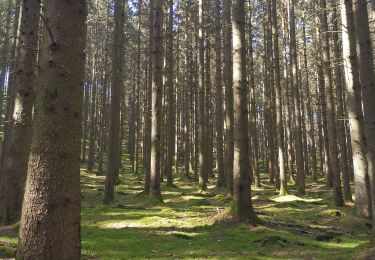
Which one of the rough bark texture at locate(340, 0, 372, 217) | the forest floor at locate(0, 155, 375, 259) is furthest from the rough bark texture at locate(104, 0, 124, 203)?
the rough bark texture at locate(340, 0, 372, 217)

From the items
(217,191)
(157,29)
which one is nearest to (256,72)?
(217,191)

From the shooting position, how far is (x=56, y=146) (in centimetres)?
312

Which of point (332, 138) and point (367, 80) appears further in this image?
point (332, 138)

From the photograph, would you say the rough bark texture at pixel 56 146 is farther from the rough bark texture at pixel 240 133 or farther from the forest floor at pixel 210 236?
the rough bark texture at pixel 240 133

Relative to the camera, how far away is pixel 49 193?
3066 mm

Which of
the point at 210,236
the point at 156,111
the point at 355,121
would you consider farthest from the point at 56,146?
the point at 156,111

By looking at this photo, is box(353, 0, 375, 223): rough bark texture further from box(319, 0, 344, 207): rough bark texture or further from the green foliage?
box(319, 0, 344, 207): rough bark texture

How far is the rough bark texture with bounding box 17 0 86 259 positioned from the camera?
3037mm

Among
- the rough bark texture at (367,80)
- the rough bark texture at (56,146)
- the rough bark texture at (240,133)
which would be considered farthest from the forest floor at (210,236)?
the rough bark texture at (56,146)

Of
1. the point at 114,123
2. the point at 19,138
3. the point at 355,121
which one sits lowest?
the point at 19,138

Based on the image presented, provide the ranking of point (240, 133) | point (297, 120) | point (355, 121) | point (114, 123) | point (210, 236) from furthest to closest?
point (297, 120), point (114, 123), point (355, 121), point (240, 133), point (210, 236)

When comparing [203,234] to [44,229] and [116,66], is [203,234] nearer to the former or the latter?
[44,229]

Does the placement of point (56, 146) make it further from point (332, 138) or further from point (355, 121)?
point (332, 138)

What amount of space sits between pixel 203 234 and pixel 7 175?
4995mm
